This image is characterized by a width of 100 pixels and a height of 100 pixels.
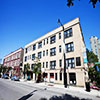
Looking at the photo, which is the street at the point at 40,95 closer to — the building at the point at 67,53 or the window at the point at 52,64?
the building at the point at 67,53

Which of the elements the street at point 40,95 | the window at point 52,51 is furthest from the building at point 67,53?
the street at point 40,95

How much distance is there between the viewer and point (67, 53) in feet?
58.0

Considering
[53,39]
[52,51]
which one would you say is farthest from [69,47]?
[53,39]

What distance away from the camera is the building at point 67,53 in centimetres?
1513

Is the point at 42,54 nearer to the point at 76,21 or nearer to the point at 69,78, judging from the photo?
the point at 69,78

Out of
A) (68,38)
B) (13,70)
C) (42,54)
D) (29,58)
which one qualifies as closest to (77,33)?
(68,38)

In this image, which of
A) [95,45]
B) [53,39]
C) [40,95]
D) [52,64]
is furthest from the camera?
[95,45]

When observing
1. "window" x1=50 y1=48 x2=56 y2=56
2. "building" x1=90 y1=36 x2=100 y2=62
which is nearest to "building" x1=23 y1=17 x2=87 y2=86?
"window" x1=50 y1=48 x2=56 y2=56

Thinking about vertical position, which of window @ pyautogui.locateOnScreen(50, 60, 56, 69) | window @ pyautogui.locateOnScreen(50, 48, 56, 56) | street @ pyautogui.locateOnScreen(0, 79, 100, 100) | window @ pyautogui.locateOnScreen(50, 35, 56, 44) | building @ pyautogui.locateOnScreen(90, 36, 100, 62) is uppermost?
building @ pyautogui.locateOnScreen(90, 36, 100, 62)

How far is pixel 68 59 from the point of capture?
17266mm

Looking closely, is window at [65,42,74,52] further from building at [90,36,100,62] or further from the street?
building at [90,36,100,62]

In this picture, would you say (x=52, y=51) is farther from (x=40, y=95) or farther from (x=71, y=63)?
(x=40, y=95)

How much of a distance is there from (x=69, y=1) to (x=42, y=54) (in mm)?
20442

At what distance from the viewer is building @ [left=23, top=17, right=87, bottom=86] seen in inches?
596
